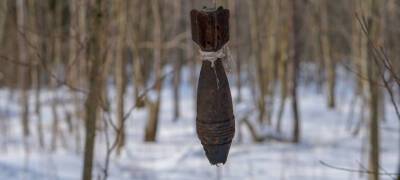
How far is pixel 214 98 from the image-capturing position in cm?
162

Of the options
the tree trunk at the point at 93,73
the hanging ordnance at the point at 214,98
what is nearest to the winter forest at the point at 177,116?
the tree trunk at the point at 93,73

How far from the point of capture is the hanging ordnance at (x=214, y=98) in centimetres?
157

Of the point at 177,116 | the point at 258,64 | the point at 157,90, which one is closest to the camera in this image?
the point at 157,90

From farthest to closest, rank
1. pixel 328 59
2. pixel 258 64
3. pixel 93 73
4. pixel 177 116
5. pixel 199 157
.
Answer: pixel 328 59 → pixel 177 116 → pixel 258 64 → pixel 199 157 → pixel 93 73

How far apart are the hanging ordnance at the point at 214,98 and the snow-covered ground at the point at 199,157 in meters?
3.77

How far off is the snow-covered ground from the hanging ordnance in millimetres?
3772

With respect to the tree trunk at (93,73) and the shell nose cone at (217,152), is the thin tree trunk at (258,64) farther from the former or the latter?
Result: the shell nose cone at (217,152)

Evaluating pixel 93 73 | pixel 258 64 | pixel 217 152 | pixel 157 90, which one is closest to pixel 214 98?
pixel 217 152

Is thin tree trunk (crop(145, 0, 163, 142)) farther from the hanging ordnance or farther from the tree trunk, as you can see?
the hanging ordnance

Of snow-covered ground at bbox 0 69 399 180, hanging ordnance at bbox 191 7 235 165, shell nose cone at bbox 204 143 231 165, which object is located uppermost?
hanging ordnance at bbox 191 7 235 165

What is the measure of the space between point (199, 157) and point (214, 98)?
6.98 m

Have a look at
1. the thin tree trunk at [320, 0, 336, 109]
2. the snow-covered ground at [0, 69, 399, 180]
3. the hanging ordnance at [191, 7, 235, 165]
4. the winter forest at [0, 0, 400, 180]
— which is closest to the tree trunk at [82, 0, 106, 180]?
the winter forest at [0, 0, 400, 180]

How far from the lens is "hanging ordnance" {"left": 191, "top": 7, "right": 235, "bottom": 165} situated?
5.16 feet

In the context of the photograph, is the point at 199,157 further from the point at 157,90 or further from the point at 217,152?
the point at 217,152
